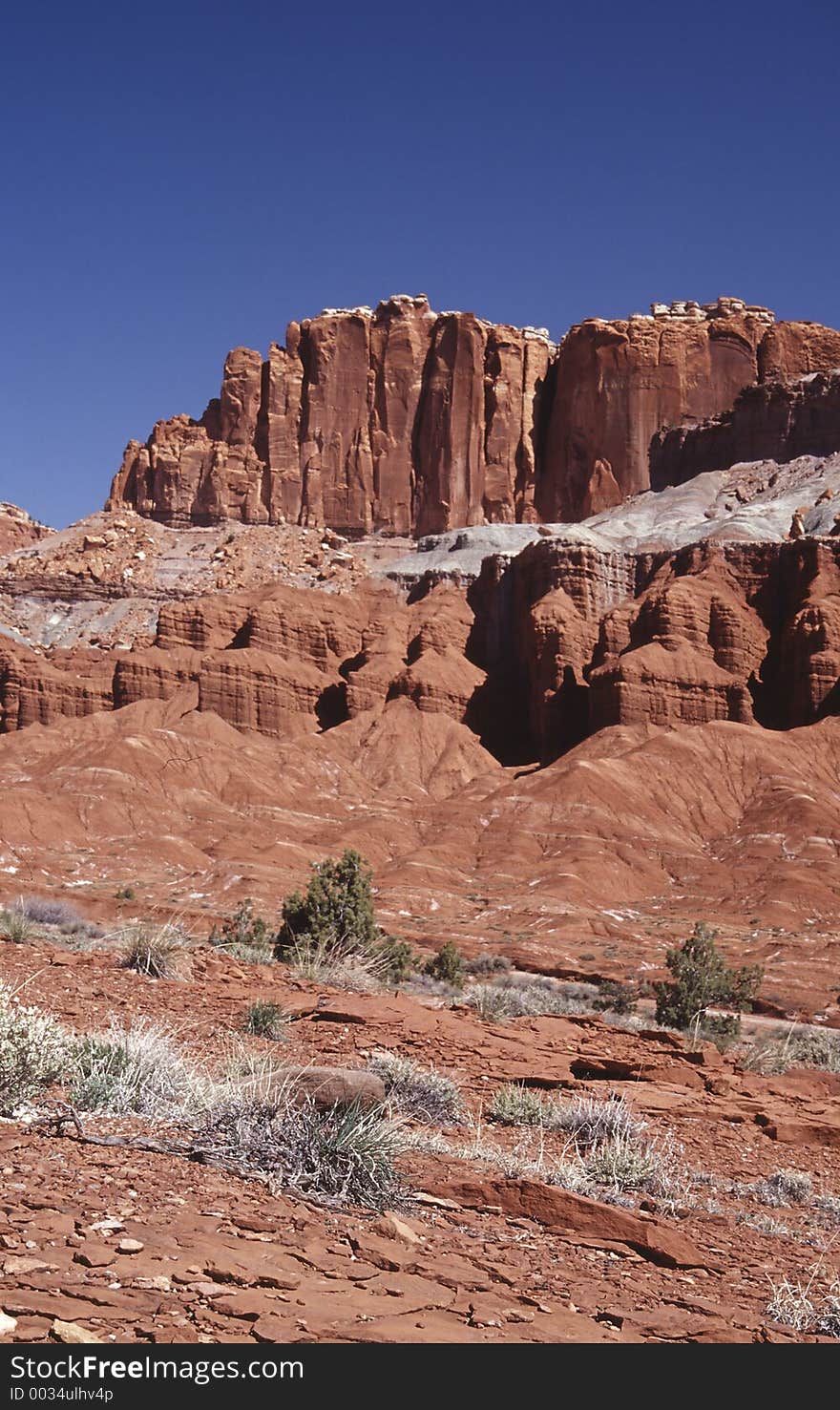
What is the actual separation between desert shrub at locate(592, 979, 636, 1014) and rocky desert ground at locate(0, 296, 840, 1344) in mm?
284

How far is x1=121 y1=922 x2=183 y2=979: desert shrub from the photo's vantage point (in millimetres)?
12461

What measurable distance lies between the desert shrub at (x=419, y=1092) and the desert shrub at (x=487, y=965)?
27.2 meters

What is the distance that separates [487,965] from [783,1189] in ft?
96.7

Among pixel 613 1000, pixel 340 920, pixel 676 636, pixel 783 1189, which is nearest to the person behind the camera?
pixel 783 1189

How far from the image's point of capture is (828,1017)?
110 ft

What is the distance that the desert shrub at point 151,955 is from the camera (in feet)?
40.9

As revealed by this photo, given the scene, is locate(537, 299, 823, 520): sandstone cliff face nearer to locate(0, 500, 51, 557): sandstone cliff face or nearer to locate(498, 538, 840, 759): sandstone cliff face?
locate(498, 538, 840, 759): sandstone cliff face

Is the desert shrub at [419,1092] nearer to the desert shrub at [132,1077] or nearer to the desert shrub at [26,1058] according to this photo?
the desert shrub at [132,1077]

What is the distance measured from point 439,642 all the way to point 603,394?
46767 mm

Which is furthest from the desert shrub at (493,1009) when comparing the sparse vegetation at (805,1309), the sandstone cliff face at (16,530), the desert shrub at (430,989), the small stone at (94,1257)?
the sandstone cliff face at (16,530)

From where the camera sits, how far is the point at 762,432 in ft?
379

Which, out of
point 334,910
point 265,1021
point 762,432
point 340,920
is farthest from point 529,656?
point 265,1021

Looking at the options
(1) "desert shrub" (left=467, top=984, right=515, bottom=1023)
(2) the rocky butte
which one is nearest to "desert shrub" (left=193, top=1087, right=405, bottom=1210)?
(1) "desert shrub" (left=467, top=984, right=515, bottom=1023)

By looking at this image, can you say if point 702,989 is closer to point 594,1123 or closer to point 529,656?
point 594,1123
